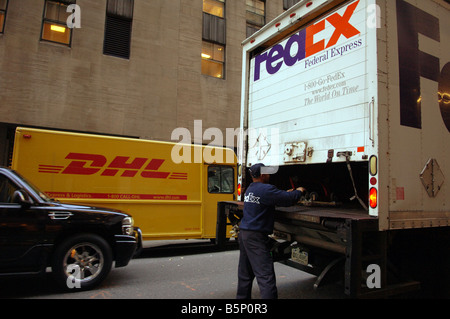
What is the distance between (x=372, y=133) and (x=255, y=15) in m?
16.8

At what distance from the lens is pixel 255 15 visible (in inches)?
722

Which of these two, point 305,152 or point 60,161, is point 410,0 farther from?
point 60,161

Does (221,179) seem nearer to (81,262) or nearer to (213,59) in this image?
(81,262)

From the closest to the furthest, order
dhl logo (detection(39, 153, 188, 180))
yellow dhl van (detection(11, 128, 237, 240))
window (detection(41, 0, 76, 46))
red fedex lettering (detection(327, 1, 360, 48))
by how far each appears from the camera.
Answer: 1. red fedex lettering (detection(327, 1, 360, 48))
2. yellow dhl van (detection(11, 128, 237, 240))
3. dhl logo (detection(39, 153, 188, 180))
4. window (detection(41, 0, 76, 46))

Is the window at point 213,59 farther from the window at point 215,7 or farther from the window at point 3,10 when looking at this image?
the window at point 3,10

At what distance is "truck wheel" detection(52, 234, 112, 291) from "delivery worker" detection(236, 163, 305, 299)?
250 centimetres

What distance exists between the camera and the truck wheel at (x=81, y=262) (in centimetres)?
495

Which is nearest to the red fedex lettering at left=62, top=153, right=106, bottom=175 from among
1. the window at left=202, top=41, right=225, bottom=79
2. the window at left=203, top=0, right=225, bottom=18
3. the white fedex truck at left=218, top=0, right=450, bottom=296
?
the white fedex truck at left=218, top=0, right=450, bottom=296

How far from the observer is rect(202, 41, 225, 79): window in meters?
16.6

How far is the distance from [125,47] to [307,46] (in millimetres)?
12001

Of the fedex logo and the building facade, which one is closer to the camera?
the fedex logo

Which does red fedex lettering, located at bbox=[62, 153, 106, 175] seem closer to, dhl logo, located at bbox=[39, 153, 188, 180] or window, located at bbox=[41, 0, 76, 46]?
dhl logo, located at bbox=[39, 153, 188, 180]

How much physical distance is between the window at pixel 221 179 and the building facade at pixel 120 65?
666 cm
